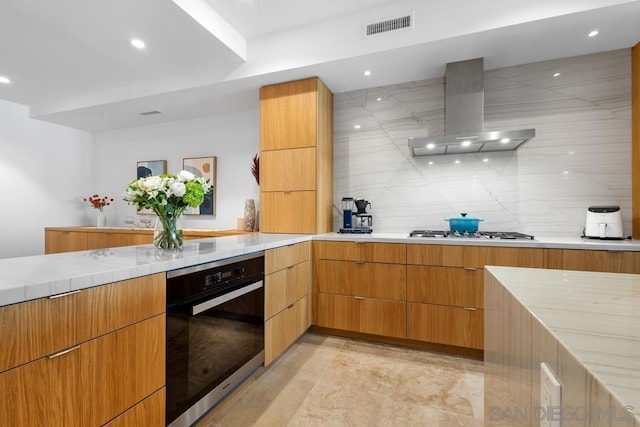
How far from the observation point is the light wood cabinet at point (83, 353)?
83 centimetres

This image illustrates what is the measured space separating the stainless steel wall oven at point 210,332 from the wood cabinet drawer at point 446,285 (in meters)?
1.29

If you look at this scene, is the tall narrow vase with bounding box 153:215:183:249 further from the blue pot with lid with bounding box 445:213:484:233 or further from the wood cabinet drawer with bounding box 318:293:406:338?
the blue pot with lid with bounding box 445:213:484:233

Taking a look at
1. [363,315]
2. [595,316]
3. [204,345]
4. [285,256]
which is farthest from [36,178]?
[595,316]

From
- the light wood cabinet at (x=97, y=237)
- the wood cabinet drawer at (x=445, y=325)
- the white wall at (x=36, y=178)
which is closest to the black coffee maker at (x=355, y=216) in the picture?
the wood cabinet drawer at (x=445, y=325)

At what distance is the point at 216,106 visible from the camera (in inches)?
146

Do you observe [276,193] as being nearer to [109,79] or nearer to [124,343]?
[124,343]

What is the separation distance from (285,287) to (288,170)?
1.21 meters

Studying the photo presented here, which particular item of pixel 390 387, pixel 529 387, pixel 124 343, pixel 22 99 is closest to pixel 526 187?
pixel 390 387

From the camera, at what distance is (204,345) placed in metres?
1.49

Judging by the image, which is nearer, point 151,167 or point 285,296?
point 285,296

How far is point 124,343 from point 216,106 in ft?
10.6

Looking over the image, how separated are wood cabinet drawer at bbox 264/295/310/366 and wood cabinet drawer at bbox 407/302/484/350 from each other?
0.90 meters

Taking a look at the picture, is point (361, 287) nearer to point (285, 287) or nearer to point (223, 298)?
point (285, 287)

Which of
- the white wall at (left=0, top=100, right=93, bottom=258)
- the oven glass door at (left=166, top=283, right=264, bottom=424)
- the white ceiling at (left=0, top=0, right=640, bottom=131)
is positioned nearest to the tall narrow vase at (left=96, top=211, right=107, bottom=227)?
the white wall at (left=0, top=100, right=93, bottom=258)
